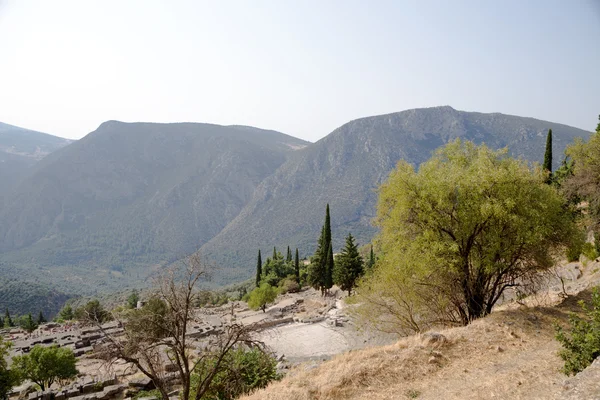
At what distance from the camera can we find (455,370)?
10.1 meters

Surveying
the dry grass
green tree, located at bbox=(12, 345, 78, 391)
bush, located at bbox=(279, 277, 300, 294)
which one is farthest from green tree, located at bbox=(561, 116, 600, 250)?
bush, located at bbox=(279, 277, 300, 294)

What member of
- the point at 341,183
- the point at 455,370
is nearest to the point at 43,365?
the point at 455,370

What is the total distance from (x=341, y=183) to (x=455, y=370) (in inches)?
6487

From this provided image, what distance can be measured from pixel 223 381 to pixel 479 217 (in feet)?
37.7

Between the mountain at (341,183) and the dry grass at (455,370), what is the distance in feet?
420

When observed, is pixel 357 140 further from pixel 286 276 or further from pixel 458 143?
pixel 458 143

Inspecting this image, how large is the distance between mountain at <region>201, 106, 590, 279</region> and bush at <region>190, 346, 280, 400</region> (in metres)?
126

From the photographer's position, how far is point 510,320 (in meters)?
12.8

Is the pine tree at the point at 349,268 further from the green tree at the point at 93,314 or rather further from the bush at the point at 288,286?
the green tree at the point at 93,314

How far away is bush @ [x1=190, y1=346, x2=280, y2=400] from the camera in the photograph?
1278 centimetres

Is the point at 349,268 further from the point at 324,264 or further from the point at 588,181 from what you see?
the point at 588,181

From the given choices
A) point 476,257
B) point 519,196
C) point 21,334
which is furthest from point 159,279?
point 21,334

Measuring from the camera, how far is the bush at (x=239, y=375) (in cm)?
1278

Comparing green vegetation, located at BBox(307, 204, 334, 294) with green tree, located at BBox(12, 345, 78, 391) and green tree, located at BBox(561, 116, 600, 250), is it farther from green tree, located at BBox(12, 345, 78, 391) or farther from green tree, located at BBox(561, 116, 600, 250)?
green tree, located at BBox(12, 345, 78, 391)
